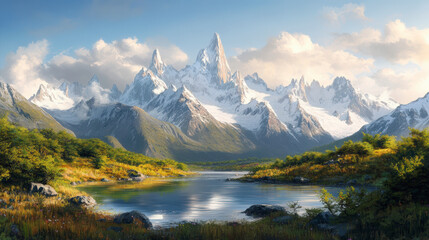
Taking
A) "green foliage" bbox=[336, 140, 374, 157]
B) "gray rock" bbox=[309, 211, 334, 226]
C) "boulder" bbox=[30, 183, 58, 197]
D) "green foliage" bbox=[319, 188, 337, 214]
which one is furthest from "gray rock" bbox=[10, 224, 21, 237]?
"green foliage" bbox=[336, 140, 374, 157]

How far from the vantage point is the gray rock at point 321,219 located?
1652cm

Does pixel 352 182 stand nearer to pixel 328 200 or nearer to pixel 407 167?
pixel 328 200

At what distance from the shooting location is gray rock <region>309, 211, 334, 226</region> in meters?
16.5

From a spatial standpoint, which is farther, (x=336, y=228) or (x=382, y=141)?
(x=382, y=141)

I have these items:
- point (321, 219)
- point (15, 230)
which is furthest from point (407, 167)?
point (15, 230)

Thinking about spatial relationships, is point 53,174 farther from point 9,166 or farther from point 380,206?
point 380,206

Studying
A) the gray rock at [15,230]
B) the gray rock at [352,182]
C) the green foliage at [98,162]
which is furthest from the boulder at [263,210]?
the green foliage at [98,162]

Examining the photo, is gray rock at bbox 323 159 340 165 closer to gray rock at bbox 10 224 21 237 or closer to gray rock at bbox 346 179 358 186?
gray rock at bbox 346 179 358 186

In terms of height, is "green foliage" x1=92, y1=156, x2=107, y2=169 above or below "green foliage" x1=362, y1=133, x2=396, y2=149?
below

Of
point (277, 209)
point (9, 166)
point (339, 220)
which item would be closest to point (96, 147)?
point (9, 166)

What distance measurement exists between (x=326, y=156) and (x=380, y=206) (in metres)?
50.4

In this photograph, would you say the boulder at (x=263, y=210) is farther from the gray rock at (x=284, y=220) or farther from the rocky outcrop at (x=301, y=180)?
the rocky outcrop at (x=301, y=180)

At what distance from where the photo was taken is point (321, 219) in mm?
16766

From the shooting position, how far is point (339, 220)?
15812 millimetres
